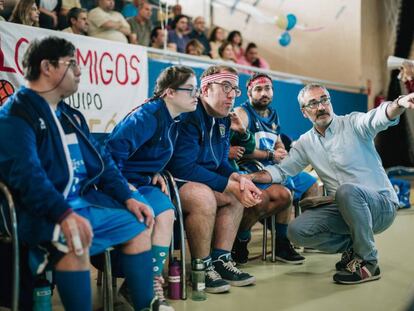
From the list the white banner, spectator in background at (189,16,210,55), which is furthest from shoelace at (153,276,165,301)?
spectator in background at (189,16,210,55)

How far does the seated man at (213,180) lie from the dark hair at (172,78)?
25 centimetres

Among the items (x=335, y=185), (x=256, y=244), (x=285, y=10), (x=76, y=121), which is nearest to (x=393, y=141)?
(x=285, y=10)

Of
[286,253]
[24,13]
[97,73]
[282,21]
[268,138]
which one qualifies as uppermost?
[282,21]

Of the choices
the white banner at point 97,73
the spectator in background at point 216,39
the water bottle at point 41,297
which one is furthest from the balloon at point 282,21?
the water bottle at point 41,297

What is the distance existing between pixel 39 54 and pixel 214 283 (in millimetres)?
1294

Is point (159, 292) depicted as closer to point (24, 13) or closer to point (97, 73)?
point (97, 73)

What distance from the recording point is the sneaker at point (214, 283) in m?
2.34

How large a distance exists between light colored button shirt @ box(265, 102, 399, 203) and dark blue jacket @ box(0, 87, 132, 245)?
1454 millimetres

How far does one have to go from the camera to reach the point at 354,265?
2.53 meters

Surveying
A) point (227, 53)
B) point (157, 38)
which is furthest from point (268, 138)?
point (227, 53)

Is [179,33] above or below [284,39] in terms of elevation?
below

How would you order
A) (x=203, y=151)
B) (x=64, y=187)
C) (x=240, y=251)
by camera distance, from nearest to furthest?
(x=64, y=187), (x=203, y=151), (x=240, y=251)

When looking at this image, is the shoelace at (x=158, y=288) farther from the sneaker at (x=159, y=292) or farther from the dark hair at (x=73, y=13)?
the dark hair at (x=73, y=13)

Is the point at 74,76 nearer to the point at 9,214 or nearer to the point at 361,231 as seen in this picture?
the point at 9,214
